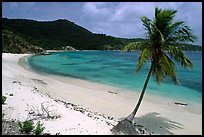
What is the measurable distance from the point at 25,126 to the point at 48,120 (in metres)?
2.09

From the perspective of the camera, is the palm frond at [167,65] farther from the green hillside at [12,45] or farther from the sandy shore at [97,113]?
the green hillside at [12,45]

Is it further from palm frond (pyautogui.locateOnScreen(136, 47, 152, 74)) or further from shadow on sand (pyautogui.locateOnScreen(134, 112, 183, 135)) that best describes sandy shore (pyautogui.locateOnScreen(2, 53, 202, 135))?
palm frond (pyautogui.locateOnScreen(136, 47, 152, 74))

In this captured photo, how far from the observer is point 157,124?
42.6ft

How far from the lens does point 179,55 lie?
10875 millimetres

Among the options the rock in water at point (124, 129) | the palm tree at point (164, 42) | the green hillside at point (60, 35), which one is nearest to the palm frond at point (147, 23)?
the palm tree at point (164, 42)

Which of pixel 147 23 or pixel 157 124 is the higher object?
pixel 147 23

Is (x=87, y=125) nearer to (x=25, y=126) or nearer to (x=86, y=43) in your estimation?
(x=25, y=126)

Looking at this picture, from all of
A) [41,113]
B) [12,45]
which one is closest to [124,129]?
[41,113]

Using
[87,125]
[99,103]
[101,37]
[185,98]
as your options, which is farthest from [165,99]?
[101,37]

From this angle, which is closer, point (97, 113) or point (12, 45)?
point (97, 113)

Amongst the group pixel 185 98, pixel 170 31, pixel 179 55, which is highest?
pixel 170 31

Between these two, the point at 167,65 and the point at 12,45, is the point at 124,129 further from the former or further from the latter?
the point at 12,45

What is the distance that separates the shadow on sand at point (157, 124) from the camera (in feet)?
39.3

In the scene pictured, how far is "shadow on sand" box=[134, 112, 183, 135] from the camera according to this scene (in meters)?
12.0
